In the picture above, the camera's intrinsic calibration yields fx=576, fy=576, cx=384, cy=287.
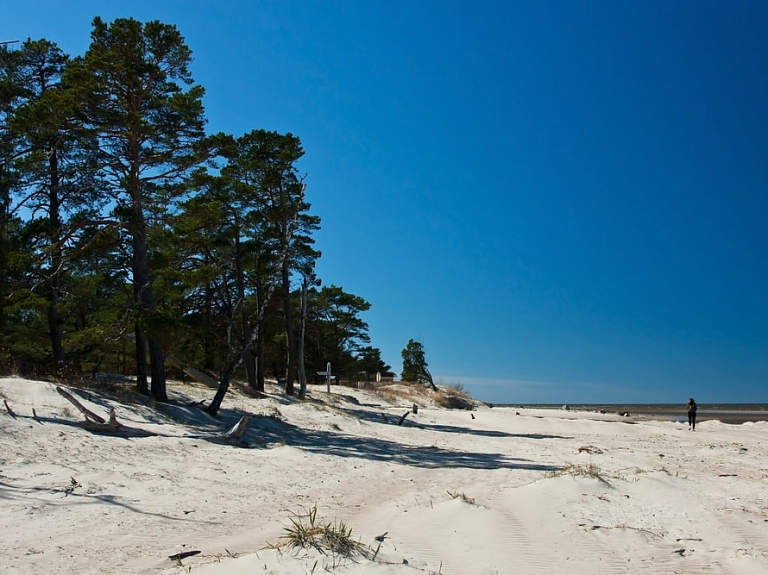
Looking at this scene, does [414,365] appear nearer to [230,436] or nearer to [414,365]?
[414,365]

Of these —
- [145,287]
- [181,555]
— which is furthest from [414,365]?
[181,555]

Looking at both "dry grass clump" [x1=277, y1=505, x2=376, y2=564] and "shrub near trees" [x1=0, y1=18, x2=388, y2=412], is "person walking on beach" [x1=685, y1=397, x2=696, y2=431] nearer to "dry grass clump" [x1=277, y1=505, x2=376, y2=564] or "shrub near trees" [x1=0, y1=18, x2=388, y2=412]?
"shrub near trees" [x1=0, y1=18, x2=388, y2=412]

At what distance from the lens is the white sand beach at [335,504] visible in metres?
5.71

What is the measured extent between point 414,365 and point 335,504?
42372mm

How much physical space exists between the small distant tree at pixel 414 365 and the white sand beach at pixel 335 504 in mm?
33530

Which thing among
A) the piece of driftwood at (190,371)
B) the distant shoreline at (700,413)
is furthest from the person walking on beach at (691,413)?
the piece of driftwood at (190,371)

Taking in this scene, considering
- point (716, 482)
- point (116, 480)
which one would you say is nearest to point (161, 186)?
point (116, 480)

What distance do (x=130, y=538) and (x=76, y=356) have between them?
59.1 feet

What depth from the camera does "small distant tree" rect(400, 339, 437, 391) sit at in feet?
162

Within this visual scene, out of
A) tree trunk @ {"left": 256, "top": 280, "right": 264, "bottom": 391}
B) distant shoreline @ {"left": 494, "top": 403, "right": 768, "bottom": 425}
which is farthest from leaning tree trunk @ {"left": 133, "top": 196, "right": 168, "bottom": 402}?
distant shoreline @ {"left": 494, "top": 403, "right": 768, "bottom": 425}

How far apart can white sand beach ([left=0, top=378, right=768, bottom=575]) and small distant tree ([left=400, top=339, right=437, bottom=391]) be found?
33530 mm

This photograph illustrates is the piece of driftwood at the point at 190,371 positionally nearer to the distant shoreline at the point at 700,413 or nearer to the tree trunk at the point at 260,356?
the tree trunk at the point at 260,356

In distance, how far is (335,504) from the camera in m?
8.55

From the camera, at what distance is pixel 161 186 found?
1867cm
